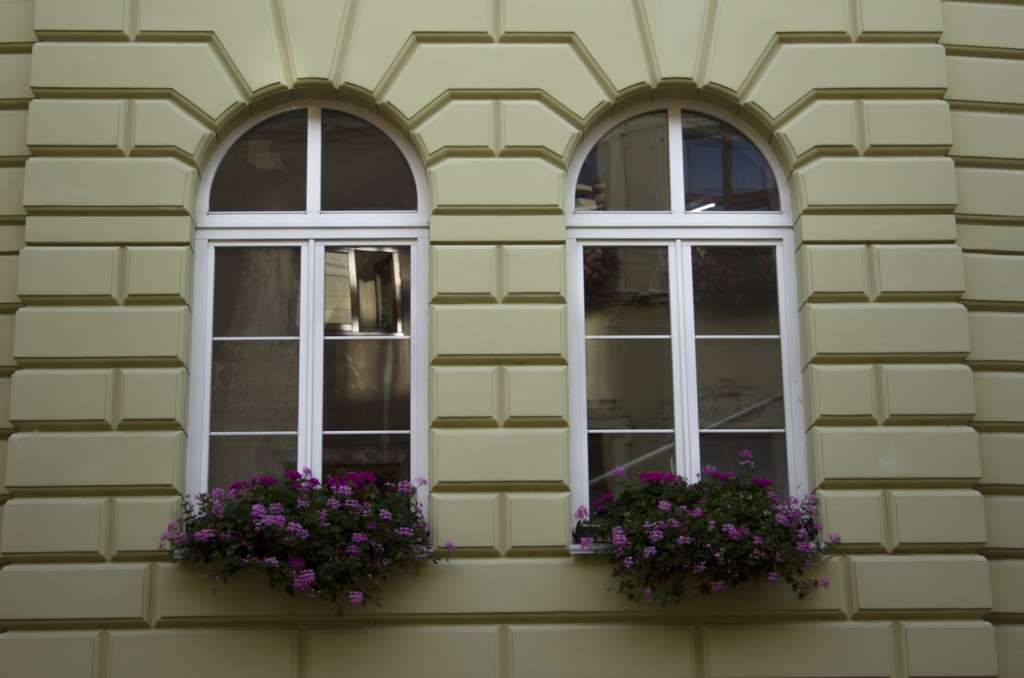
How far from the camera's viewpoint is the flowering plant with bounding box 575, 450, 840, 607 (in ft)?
20.7

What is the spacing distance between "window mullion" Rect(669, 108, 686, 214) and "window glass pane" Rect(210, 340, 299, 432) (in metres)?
2.65

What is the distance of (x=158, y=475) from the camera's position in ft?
21.9

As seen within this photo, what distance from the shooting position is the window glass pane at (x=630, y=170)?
24.5 ft

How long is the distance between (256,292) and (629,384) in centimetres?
247

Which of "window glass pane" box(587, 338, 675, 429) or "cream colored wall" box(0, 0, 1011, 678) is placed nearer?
"cream colored wall" box(0, 0, 1011, 678)

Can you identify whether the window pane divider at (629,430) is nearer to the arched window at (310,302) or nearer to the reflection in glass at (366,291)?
the arched window at (310,302)

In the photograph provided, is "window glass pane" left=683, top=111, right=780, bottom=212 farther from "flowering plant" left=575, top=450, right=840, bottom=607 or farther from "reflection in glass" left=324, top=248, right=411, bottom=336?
"reflection in glass" left=324, top=248, right=411, bottom=336

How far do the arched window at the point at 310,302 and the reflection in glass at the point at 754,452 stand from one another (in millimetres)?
1799

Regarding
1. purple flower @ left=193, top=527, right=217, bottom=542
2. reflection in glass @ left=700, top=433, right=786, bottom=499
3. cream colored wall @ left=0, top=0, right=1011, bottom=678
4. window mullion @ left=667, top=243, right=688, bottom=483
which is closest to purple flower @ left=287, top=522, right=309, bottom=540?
purple flower @ left=193, top=527, right=217, bottom=542

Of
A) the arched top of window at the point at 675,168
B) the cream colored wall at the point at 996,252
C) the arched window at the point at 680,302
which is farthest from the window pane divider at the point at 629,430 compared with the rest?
the cream colored wall at the point at 996,252

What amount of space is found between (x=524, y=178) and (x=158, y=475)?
288 centimetres

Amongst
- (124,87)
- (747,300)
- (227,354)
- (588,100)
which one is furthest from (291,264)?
(747,300)

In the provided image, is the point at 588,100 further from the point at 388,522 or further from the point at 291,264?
the point at 388,522

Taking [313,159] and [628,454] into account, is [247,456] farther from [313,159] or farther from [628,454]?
[628,454]
